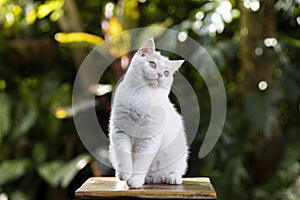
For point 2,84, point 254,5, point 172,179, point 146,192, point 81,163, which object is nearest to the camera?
point 146,192

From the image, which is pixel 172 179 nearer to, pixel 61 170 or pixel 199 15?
pixel 199 15

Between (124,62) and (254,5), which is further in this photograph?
(124,62)

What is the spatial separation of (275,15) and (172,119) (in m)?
1.25

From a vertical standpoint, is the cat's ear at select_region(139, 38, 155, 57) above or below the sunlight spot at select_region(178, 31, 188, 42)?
above

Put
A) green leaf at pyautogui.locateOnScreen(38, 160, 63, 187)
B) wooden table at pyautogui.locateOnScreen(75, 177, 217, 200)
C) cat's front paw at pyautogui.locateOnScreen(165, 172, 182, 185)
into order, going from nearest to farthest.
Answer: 1. wooden table at pyautogui.locateOnScreen(75, 177, 217, 200)
2. cat's front paw at pyautogui.locateOnScreen(165, 172, 182, 185)
3. green leaf at pyautogui.locateOnScreen(38, 160, 63, 187)

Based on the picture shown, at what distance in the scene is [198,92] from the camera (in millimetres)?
2043

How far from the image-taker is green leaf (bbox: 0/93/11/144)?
1.99 m

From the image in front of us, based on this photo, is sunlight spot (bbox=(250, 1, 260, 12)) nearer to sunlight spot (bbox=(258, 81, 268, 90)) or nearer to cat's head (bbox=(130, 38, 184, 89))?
sunlight spot (bbox=(258, 81, 268, 90))

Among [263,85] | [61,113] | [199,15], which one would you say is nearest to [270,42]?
[263,85]

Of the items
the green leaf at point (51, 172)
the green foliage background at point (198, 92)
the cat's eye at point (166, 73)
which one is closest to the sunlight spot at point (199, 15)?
the green foliage background at point (198, 92)

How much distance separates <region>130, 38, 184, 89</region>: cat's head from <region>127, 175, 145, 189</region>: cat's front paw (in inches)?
6.4

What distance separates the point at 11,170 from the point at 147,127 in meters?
1.27

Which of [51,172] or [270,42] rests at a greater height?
[270,42]

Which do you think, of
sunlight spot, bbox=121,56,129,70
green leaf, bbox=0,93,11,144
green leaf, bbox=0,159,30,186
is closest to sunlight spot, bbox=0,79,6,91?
green leaf, bbox=0,93,11,144
